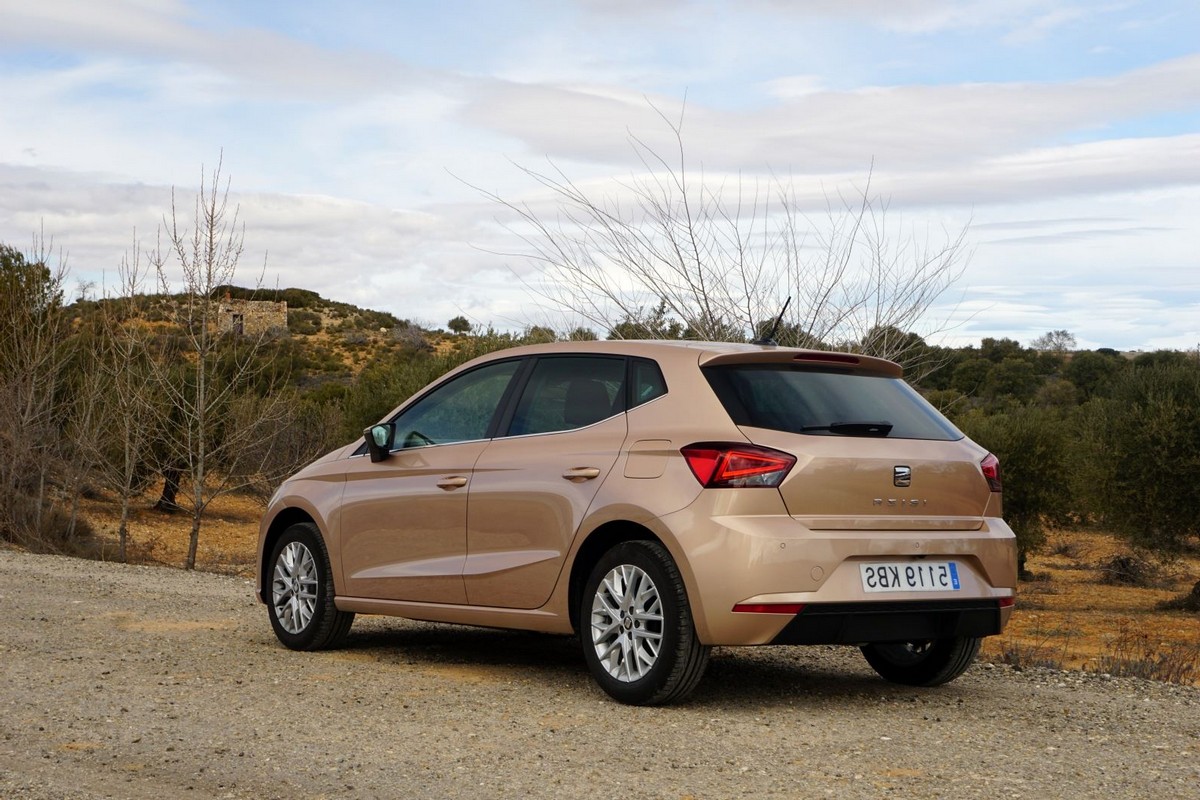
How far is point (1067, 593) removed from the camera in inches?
1093

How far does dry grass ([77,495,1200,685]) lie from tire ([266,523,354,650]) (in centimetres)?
411

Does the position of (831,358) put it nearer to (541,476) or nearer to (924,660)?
(541,476)

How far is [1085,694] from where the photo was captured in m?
7.33

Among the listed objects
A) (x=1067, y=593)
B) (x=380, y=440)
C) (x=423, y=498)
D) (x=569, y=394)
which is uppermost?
(x=569, y=394)

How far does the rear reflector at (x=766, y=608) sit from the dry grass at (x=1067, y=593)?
3057 millimetres

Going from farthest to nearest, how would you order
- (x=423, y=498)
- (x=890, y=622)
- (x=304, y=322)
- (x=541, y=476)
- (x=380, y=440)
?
(x=304, y=322), (x=380, y=440), (x=423, y=498), (x=541, y=476), (x=890, y=622)

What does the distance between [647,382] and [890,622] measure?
1.58 metres

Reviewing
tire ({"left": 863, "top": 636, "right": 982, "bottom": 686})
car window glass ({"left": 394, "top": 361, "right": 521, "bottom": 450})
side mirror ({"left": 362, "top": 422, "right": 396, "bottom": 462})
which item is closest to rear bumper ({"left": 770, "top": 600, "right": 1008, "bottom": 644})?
tire ({"left": 863, "top": 636, "right": 982, "bottom": 686})

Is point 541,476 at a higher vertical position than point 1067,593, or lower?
higher

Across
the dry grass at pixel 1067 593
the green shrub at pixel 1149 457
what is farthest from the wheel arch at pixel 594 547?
the green shrub at pixel 1149 457

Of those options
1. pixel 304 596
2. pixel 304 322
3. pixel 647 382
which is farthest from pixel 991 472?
pixel 304 322

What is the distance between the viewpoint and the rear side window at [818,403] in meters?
6.28

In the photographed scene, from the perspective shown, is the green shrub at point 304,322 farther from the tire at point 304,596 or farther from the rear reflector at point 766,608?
the rear reflector at point 766,608

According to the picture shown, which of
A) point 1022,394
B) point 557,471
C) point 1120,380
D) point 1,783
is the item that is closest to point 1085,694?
point 557,471
